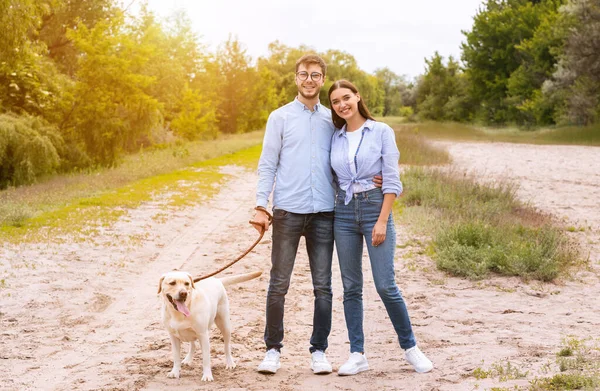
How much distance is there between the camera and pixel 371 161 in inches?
214

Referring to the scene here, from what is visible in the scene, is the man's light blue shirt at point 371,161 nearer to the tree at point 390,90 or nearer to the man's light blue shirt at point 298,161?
the man's light blue shirt at point 298,161

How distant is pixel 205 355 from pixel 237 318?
2182 millimetres

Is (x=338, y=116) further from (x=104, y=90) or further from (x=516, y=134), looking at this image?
(x=516, y=134)

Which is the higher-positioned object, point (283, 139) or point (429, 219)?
point (283, 139)

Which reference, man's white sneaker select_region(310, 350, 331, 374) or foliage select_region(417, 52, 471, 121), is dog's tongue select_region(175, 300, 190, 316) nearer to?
man's white sneaker select_region(310, 350, 331, 374)

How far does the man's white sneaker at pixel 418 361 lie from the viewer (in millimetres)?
5582

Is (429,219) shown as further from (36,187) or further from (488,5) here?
(488,5)

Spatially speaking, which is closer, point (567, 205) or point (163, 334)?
point (163, 334)

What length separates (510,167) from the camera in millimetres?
26062

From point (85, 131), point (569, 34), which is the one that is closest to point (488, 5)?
point (569, 34)

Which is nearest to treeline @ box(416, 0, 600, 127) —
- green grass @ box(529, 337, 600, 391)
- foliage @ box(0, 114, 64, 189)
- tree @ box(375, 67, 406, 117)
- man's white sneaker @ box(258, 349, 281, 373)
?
foliage @ box(0, 114, 64, 189)

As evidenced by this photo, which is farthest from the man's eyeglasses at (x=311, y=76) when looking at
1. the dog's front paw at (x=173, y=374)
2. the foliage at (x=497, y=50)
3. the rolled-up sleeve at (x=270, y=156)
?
the foliage at (x=497, y=50)

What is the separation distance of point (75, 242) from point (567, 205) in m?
11.3

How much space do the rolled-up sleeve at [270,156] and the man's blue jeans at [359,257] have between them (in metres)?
0.57
